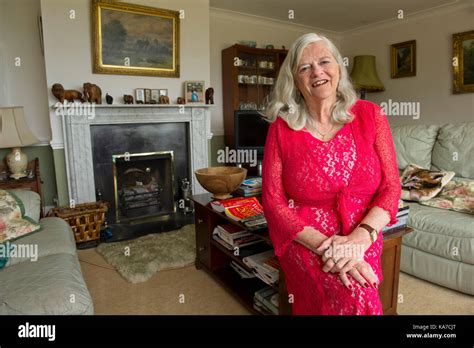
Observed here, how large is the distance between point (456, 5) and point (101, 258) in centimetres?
454

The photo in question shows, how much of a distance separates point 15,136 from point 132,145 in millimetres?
997

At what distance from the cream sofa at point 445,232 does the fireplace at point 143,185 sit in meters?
2.38

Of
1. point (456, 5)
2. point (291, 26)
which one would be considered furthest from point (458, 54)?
point (291, 26)

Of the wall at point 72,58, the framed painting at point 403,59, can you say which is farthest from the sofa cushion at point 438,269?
the framed painting at point 403,59

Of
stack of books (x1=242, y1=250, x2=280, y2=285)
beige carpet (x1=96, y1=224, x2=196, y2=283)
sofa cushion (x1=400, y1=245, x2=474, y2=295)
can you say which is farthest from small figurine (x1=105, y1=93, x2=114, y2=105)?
sofa cushion (x1=400, y1=245, x2=474, y2=295)

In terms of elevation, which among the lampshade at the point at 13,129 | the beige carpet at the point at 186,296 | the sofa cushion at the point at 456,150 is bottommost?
the beige carpet at the point at 186,296

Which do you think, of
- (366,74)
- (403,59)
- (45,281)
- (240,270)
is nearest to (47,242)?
(45,281)

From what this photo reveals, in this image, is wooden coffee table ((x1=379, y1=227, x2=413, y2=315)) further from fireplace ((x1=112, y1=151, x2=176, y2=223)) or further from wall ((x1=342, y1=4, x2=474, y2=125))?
wall ((x1=342, y1=4, x2=474, y2=125))

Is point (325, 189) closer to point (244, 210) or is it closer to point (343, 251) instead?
point (343, 251)

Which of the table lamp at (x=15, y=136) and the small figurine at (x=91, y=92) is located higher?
the small figurine at (x=91, y=92)

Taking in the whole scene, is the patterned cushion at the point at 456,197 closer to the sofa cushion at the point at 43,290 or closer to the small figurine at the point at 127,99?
the sofa cushion at the point at 43,290

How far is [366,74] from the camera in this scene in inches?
175

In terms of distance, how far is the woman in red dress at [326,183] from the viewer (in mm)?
1070

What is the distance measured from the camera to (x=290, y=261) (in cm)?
120
